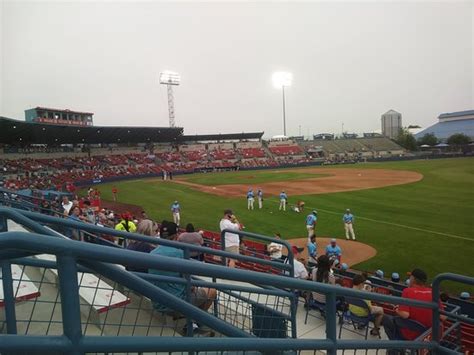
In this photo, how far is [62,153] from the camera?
206 feet

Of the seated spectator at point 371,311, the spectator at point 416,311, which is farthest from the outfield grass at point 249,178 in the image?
the spectator at point 416,311

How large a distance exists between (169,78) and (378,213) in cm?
7426

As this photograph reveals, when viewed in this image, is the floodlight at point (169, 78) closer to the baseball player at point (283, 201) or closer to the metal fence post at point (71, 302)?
the baseball player at point (283, 201)

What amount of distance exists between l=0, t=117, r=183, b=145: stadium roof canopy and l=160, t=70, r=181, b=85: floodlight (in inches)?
661

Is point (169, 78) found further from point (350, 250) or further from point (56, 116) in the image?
point (350, 250)

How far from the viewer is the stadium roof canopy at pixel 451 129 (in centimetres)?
12912

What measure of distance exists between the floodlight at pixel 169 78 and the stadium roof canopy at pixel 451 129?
96.3m

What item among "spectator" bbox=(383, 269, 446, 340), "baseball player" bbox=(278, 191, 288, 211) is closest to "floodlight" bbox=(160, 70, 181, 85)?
"baseball player" bbox=(278, 191, 288, 211)

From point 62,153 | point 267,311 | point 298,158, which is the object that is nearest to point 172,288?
point 267,311

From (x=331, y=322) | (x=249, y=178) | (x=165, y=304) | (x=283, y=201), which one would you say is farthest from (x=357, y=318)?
(x=249, y=178)

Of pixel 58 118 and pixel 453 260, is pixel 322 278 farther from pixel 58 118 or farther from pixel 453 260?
pixel 58 118

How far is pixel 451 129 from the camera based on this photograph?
134625 mm

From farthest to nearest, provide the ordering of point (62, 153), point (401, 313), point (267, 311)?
point (62, 153) < point (401, 313) < point (267, 311)

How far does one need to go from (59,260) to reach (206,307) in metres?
3.14
